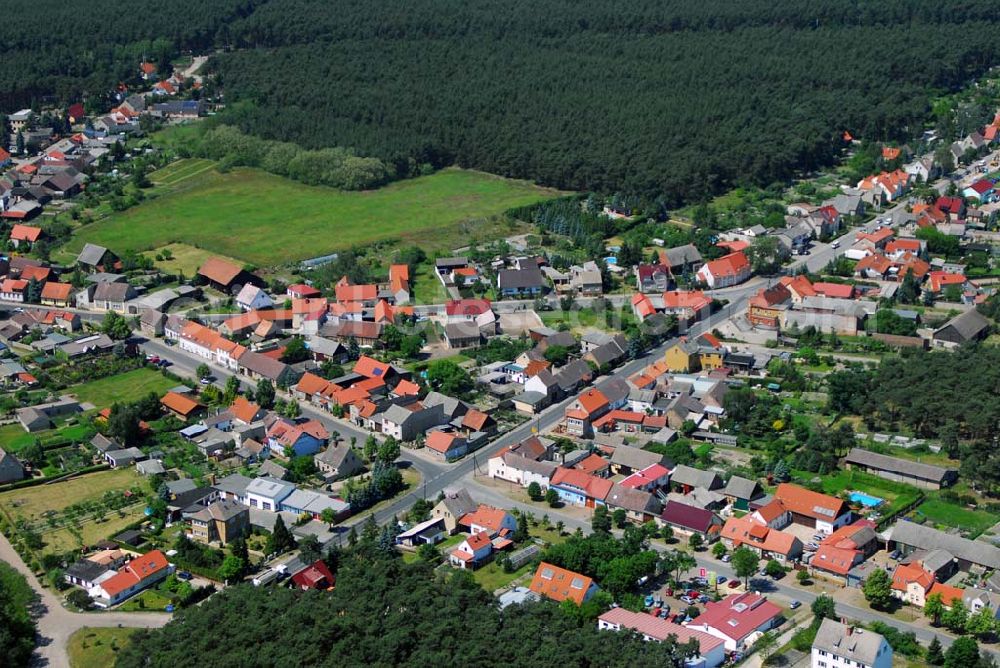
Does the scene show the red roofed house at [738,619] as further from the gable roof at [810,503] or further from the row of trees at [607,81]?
the row of trees at [607,81]

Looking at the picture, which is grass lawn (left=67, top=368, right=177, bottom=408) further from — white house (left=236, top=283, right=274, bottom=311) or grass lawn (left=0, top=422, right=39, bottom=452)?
white house (left=236, top=283, right=274, bottom=311)

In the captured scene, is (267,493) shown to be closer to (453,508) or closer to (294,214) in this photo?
(453,508)

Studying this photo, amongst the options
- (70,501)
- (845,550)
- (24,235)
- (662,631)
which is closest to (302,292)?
(24,235)

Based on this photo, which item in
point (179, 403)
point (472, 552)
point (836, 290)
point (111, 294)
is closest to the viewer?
point (472, 552)

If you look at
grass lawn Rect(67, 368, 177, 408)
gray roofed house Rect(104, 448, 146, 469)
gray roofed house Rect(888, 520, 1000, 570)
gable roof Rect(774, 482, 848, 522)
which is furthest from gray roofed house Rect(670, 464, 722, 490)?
grass lawn Rect(67, 368, 177, 408)

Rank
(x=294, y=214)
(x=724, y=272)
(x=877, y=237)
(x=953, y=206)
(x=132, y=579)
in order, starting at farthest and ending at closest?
(x=294, y=214) → (x=953, y=206) → (x=877, y=237) → (x=724, y=272) → (x=132, y=579)

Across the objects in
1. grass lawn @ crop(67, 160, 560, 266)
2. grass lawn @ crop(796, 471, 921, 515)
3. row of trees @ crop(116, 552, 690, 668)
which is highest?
row of trees @ crop(116, 552, 690, 668)
